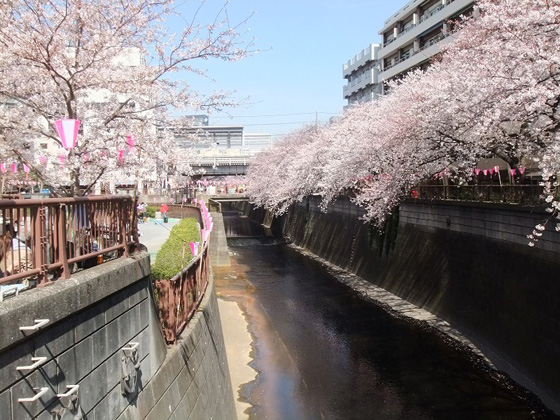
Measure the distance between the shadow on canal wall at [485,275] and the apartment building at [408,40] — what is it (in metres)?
A: 10.1

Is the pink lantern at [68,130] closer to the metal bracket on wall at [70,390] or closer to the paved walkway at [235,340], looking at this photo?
the metal bracket on wall at [70,390]

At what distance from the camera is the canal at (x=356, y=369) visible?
12070mm

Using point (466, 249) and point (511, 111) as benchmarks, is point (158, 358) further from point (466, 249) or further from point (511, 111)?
point (466, 249)

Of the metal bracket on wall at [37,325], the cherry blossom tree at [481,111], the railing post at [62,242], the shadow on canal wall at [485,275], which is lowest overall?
the shadow on canal wall at [485,275]

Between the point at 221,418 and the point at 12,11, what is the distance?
8224 millimetres

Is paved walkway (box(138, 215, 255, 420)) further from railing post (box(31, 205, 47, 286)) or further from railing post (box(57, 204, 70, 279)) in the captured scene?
railing post (box(31, 205, 47, 286))

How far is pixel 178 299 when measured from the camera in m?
8.27

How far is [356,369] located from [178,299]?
8.13m

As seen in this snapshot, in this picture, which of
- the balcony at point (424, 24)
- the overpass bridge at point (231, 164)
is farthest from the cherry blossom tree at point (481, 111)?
the overpass bridge at point (231, 164)

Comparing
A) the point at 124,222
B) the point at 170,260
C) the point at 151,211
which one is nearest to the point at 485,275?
the point at 170,260

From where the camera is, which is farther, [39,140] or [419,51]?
[419,51]

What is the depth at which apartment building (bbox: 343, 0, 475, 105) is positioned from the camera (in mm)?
33844

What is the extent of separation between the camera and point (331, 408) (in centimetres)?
1222

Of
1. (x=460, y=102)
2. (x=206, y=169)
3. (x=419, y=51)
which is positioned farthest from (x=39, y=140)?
(x=206, y=169)
